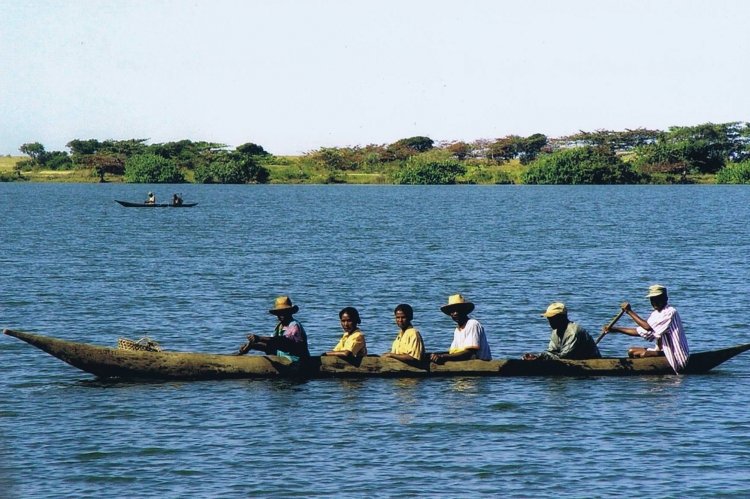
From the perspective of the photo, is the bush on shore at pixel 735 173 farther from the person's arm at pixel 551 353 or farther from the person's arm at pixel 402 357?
the person's arm at pixel 402 357

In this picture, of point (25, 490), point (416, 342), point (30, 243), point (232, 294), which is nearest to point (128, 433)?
point (25, 490)

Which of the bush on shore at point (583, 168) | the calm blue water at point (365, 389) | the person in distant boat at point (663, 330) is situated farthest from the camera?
the bush on shore at point (583, 168)

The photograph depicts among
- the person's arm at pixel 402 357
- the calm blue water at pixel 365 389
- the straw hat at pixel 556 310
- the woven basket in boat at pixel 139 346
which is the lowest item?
the calm blue water at pixel 365 389

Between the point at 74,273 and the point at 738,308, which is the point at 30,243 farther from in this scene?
the point at 738,308

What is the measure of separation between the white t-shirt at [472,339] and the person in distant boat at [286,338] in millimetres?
2563

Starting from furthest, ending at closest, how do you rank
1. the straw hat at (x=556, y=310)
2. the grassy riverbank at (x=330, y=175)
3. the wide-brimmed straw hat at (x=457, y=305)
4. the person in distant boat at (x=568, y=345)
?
the grassy riverbank at (x=330, y=175), the person in distant boat at (x=568, y=345), the straw hat at (x=556, y=310), the wide-brimmed straw hat at (x=457, y=305)

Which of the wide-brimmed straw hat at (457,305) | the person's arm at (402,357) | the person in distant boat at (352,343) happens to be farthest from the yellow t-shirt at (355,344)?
the wide-brimmed straw hat at (457,305)

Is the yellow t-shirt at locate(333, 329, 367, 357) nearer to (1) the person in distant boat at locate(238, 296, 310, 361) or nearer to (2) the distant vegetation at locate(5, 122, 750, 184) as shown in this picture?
(1) the person in distant boat at locate(238, 296, 310, 361)

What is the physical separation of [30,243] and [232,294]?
23.5m

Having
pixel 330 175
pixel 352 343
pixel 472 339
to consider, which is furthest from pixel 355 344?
pixel 330 175

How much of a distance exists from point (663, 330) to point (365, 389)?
5148mm

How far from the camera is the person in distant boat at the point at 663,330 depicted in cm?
2100

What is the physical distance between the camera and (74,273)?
42.0m

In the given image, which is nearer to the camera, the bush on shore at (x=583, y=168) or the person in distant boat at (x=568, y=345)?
the person in distant boat at (x=568, y=345)
